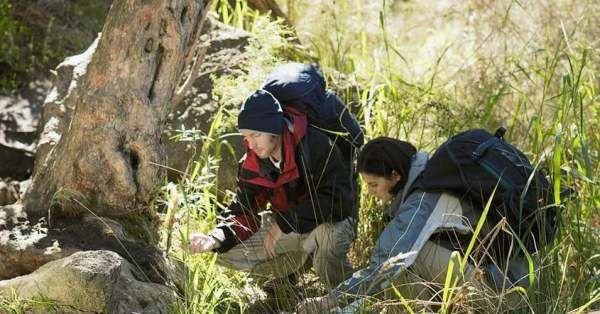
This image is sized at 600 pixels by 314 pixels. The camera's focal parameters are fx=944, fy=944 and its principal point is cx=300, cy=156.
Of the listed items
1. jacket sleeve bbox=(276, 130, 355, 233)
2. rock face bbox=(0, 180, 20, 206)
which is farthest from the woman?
rock face bbox=(0, 180, 20, 206)

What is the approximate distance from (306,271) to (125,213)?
984 mm

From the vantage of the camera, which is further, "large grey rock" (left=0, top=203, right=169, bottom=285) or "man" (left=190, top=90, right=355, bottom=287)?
"man" (left=190, top=90, right=355, bottom=287)

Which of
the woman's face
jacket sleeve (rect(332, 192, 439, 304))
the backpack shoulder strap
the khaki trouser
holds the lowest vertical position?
the khaki trouser

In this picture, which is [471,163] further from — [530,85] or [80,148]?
[530,85]

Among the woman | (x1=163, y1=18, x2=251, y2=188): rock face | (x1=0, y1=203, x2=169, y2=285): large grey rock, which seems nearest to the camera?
the woman

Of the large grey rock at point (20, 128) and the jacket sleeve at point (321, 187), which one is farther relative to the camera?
the large grey rock at point (20, 128)

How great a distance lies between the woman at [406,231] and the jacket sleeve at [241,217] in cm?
64

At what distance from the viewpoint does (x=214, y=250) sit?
4.34 meters

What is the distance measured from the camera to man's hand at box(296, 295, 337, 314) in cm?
336

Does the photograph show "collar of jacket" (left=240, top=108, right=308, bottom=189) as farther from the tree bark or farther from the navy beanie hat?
the tree bark

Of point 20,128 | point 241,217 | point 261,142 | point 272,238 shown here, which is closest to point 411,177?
point 261,142

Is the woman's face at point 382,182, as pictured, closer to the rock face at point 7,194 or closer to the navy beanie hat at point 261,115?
the navy beanie hat at point 261,115

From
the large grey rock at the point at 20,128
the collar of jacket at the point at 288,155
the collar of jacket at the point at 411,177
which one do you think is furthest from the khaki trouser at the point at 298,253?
the large grey rock at the point at 20,128

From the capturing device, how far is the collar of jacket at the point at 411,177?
3891 mm
